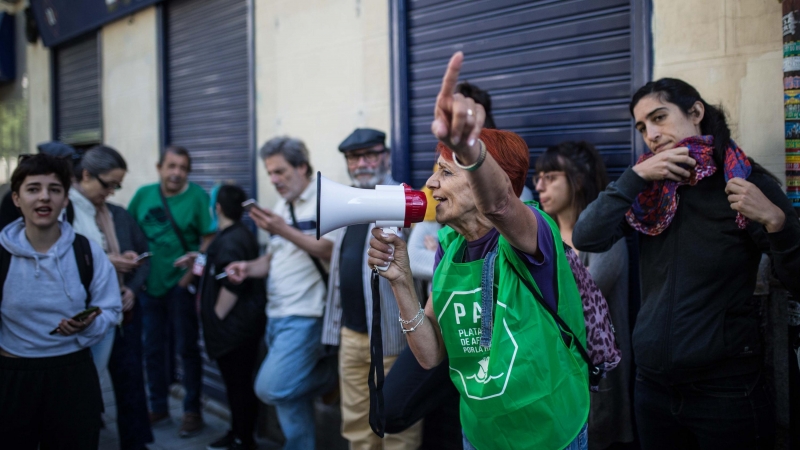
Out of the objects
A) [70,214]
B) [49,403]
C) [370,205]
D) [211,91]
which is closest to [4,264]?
[49,403]

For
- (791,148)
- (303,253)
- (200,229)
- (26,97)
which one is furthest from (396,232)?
(26,97)

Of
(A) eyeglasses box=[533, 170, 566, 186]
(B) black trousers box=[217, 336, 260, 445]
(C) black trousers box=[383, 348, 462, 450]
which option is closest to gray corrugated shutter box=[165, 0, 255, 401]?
(B) black trousers box=[217, 336, 260, 445]

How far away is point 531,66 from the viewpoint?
3.77 metres

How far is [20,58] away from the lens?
10.3 meters

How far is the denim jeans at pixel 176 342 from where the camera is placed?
5316 mm

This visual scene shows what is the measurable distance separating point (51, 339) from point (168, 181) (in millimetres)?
2336

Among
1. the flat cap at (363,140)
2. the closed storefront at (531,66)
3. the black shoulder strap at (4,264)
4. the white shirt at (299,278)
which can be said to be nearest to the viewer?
the black shoulder strap at (4,264)

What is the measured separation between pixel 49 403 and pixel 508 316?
258 cm

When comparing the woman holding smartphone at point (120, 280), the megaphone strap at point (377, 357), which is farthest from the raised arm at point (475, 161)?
the woman holding smartphone at point (120, 280)

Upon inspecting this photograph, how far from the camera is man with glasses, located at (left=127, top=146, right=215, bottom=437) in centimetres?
538

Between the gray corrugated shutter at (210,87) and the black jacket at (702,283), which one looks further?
the gray corrugated shutter at (210,87)

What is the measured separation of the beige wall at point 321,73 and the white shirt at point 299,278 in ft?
2.30

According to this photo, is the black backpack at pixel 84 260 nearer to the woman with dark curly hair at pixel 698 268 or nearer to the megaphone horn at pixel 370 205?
the megaphone horn at pixel 370 205

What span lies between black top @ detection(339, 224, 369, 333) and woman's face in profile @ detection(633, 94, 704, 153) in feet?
5.74
